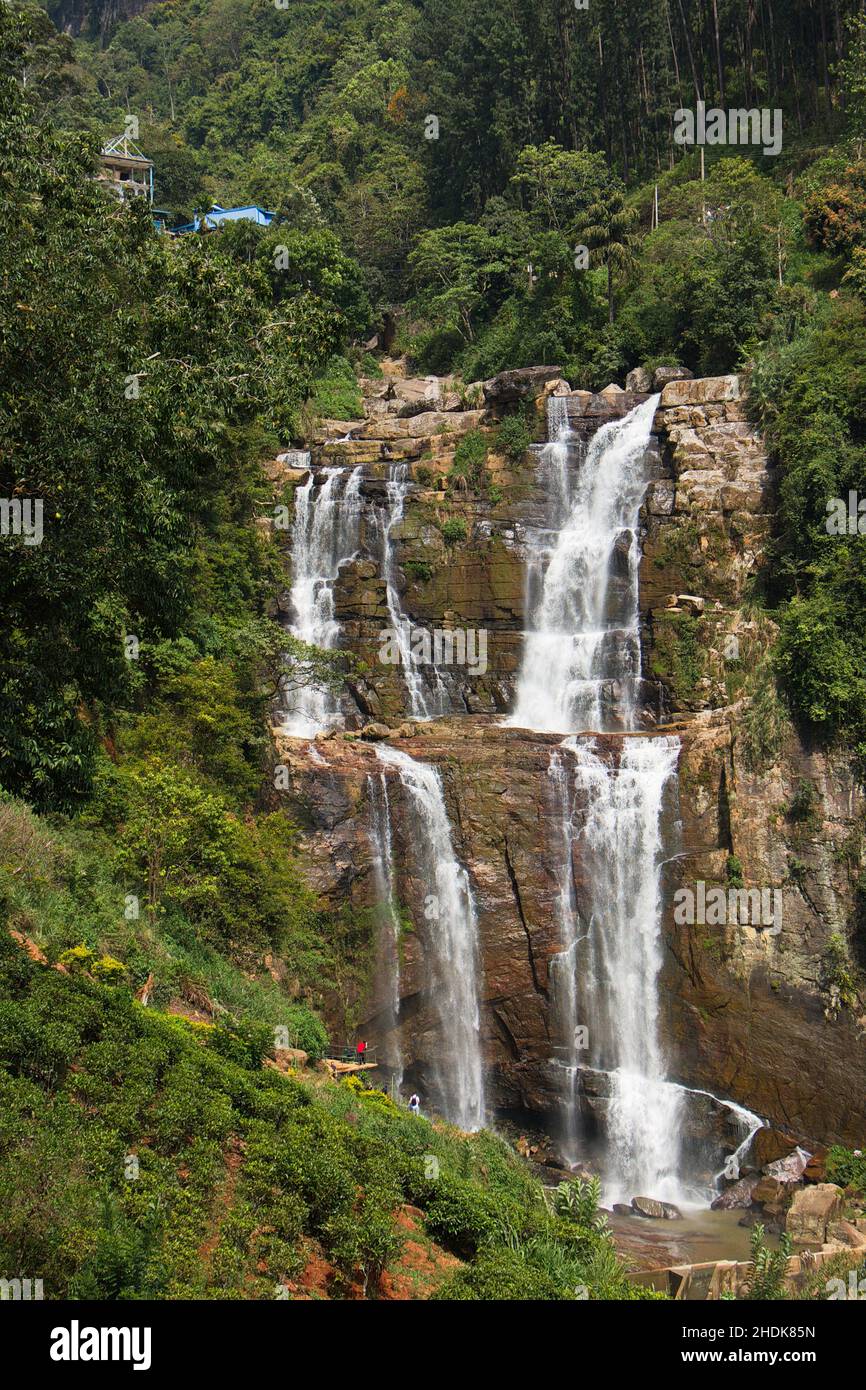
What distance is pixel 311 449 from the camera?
36.3 metres

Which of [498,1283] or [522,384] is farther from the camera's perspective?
[522,384]

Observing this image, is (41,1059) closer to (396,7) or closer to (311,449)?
(311,449)

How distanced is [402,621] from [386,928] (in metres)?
9.43

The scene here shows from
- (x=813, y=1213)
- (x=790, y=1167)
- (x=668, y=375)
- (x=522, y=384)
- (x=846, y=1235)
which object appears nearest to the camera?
(x=846, y=1235)

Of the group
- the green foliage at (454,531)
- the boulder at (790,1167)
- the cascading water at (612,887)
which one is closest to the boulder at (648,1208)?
the cascading water at (612,887)

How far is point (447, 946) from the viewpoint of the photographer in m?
24.7

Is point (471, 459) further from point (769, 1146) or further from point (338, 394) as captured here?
point (769, 1146)

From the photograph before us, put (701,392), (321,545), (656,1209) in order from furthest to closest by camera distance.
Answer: (321,545)
(701,392)
(656,1209)

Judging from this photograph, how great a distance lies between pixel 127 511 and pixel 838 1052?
1729 cm

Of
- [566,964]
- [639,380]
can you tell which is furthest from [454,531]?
[566,964]

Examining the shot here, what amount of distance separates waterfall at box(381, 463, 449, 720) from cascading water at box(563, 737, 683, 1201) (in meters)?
5.42

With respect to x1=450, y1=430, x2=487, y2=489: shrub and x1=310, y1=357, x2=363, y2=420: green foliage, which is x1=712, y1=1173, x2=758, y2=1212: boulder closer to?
x1=450, y1=430, x2=487, y2=489: shrub

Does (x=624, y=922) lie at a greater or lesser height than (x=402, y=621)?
lesser

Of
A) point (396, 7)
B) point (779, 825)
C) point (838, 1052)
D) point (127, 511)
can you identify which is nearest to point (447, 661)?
point (779, 825)
